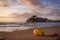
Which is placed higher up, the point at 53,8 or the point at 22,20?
the point at 53,8

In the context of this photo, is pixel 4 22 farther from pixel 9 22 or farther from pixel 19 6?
pixel 19 6

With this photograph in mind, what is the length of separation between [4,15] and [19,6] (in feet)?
0.68

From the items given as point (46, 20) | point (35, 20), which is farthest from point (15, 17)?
point (46, 20)

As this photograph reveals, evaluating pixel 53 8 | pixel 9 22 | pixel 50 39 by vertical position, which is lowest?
pixel 50 39

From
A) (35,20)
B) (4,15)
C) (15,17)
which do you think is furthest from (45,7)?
(4,15)

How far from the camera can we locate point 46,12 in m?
1.92

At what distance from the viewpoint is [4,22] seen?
74.8 inches

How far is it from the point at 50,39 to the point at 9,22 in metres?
0.73

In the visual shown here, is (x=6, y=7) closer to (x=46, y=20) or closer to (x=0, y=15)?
(x=0, y=15)

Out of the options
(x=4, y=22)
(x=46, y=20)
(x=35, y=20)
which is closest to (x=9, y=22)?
(x=4, y=22)

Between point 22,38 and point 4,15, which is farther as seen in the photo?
point 4,15

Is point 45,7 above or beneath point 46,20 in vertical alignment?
above

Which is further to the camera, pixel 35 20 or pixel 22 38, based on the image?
pixel 35 20

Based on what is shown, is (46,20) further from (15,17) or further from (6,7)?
(6,7)
